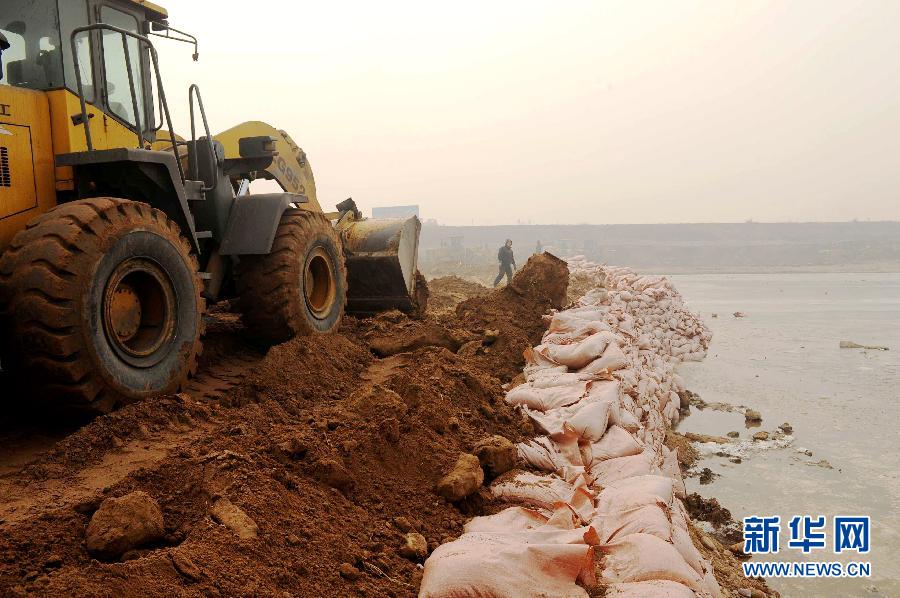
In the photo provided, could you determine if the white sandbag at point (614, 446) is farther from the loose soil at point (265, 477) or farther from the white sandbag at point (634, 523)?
the white sandbag at point (634, 523)

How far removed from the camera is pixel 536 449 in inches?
130

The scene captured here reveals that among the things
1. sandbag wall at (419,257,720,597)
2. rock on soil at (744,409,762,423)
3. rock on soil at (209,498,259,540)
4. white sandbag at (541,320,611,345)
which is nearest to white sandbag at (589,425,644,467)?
sandbag wall at (419,257,720,597)

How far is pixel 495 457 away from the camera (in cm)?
304

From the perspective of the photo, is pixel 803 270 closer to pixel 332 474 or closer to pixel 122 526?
pixel 332 474

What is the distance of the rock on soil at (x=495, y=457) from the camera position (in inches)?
119

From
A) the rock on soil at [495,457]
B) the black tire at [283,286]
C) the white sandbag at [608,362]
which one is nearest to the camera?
the rock on soil at [495,457]

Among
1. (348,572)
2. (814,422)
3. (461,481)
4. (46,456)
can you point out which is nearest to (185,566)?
(348,572)

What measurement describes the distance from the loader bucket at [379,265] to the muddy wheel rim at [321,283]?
101 cm

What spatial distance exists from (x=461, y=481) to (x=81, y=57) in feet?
10.6

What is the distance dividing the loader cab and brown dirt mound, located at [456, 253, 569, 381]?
3.04 m

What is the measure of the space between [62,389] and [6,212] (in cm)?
102

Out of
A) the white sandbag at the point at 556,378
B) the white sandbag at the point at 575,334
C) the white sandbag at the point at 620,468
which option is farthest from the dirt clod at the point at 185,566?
the white sandbag at the point at 575,334

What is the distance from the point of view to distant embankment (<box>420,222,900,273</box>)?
40.1 m

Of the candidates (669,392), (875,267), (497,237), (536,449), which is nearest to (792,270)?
(875,267)
